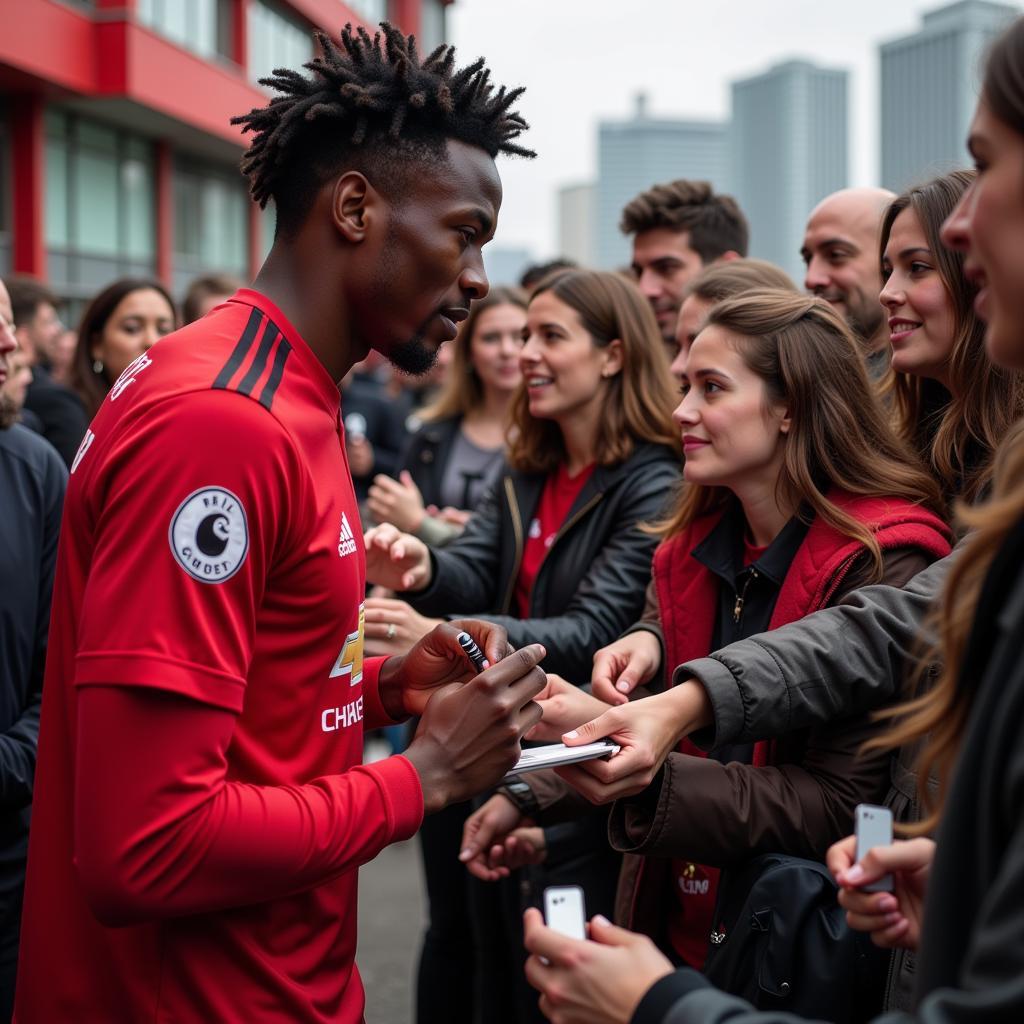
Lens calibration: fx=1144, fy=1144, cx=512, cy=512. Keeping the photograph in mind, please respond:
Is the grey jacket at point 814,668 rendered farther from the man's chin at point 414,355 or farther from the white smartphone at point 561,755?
the man's chin at point 414,355

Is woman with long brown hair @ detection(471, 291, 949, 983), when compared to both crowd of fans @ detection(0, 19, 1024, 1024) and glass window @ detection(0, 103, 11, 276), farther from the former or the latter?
glass window @ detection(0, 103, 11, 276)

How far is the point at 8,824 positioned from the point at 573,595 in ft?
5.65

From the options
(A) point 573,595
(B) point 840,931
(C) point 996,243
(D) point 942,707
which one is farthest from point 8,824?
(C) point 996,243

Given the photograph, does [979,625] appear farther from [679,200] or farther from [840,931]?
[679,200]

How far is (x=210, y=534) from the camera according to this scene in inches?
59.9

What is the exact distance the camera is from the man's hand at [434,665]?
2154 millimetres

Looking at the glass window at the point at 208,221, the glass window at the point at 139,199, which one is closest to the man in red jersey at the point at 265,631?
the glass window at the point at 139,199

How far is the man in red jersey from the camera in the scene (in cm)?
150

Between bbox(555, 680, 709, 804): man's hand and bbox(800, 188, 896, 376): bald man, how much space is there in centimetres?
226

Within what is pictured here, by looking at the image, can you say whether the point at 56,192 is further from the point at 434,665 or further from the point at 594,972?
the point at 594,972

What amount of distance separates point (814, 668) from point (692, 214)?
3.15m

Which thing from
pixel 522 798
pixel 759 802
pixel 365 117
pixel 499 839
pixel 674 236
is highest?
pixel 674 236

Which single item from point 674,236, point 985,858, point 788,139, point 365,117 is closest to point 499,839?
point 365,117

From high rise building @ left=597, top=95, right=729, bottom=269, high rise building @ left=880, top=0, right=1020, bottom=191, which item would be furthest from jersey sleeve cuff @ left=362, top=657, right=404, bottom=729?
high rise building @ left=597, top=95, right=729, bottom=269
